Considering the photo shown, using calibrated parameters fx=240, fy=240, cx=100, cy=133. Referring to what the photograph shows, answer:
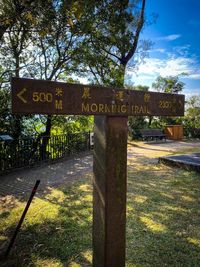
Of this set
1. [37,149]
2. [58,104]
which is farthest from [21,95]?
[37,149]

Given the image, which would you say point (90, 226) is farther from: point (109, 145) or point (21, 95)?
point (21, 95)

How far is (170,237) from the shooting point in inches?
158

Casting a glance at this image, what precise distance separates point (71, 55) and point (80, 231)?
8726 millimetres

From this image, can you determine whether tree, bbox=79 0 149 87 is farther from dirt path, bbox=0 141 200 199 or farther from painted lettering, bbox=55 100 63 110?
painted lettering, bbox=55 100 63 110

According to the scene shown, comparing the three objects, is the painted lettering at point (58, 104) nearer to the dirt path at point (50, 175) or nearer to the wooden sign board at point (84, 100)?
the wooden sign board at point (84, 100)

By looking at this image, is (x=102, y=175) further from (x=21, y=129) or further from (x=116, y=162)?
(x=21, y=129)

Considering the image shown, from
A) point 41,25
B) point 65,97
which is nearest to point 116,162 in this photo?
point 65,97

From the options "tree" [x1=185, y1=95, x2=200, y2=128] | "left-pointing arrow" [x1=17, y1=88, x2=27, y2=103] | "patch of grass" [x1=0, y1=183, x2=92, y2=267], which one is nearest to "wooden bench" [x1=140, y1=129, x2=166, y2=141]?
"tree" [x1=185, y1=95, x2=200, y2=128]

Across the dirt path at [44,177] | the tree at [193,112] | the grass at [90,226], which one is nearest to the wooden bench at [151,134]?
the tree at [193,112]

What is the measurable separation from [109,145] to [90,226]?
99.4 inches

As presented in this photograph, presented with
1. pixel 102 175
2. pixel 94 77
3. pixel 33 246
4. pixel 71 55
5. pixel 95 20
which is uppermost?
pixel 95 20

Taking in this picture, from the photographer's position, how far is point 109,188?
253cm

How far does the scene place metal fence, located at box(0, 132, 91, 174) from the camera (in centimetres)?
838

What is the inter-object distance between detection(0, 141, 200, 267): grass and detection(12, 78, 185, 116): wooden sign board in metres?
2.16
